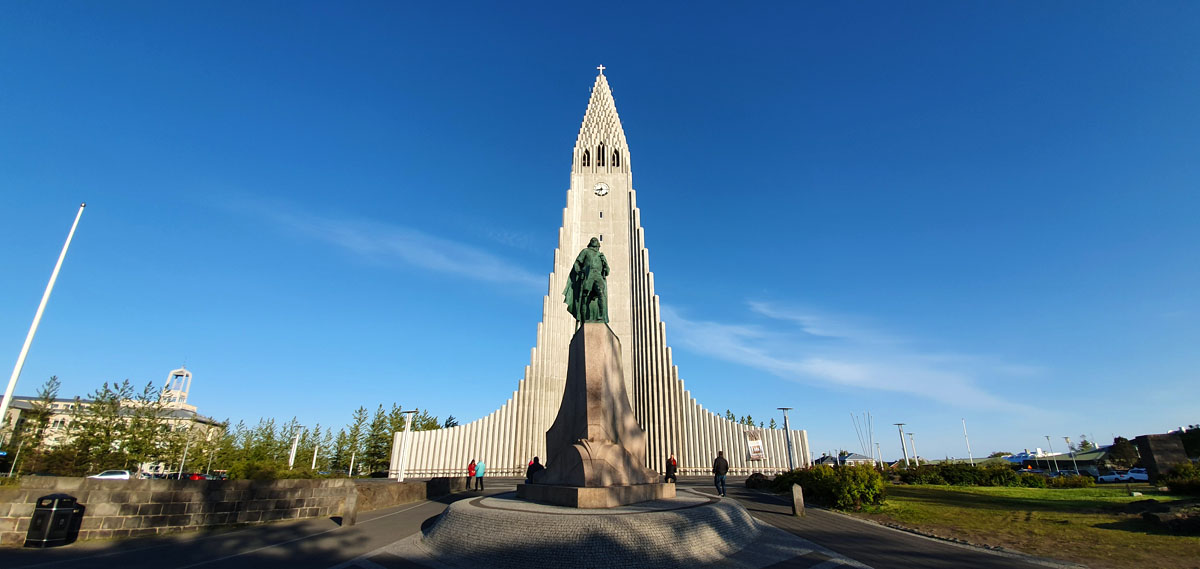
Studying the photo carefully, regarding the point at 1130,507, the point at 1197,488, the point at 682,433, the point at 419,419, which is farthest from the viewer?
the point at 419,419

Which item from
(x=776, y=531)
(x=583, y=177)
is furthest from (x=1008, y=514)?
(x=583, y=177)

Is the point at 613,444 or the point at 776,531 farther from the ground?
the point at 613,444

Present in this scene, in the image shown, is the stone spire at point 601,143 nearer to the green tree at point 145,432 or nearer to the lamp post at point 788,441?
the lamp post at point 788,441

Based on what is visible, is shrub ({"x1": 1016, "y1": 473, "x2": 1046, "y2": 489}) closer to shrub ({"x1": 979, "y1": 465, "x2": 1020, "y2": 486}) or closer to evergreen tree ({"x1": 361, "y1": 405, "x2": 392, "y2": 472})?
shrub ({"x1": 979, "y1": 465, "x2": 1020, "y2": 486})

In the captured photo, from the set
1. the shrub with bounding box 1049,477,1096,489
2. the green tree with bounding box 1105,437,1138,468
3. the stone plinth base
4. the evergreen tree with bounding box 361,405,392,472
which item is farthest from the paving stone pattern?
the green tree with bounding box 1105,437,1138,468

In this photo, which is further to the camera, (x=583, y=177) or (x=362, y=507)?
(x=583, y=177)

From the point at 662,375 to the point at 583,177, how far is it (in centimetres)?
1864

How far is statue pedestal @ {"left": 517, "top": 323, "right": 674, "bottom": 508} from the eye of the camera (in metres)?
9.52

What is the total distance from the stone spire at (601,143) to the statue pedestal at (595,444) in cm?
3193

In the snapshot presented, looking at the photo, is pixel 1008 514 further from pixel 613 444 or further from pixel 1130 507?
pixel 613 444

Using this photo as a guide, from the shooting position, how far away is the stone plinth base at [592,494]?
8.94 metres

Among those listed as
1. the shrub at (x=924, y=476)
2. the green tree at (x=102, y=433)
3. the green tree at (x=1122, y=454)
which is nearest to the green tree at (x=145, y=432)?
the green tree at (x=102, y=433)

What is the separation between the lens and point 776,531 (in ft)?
32.5

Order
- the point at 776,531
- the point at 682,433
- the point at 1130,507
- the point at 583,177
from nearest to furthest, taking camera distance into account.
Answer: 1. the point at 776,531
2. the point at 1130,507
3. the point at 682,433
4. the point at 583,177
